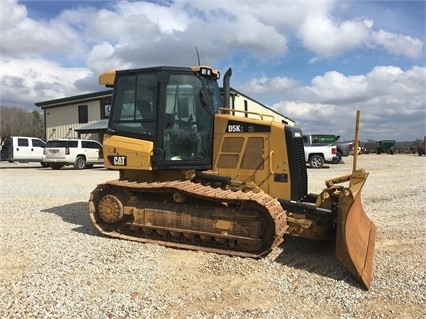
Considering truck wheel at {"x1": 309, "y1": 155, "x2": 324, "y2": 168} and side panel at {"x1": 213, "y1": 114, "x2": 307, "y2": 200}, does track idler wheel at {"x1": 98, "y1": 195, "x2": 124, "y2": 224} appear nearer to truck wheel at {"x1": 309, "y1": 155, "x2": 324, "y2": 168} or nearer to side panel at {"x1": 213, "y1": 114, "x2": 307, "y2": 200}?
A: side panel at {"x1": 213, "y1": 114, "x2": 307, "y2": 200}

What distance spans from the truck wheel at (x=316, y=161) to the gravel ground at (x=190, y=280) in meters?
16.1

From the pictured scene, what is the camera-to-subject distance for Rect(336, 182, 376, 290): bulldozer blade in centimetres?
536

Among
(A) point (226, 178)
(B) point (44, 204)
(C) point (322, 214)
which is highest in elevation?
(A) point (226, 178)

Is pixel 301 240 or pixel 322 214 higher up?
pixel 322 214

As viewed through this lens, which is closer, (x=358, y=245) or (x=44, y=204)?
(x=358, y=245)

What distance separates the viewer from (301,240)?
7371 millimetres

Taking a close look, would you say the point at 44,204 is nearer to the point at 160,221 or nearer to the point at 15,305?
the point at 160,221

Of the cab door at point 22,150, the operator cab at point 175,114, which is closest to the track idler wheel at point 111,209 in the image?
the operator cab at point 175,114

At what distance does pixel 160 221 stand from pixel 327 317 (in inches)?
132

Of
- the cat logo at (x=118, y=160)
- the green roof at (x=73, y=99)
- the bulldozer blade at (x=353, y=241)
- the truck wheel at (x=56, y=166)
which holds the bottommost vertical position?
the truck wheel at (x=56, y=166)

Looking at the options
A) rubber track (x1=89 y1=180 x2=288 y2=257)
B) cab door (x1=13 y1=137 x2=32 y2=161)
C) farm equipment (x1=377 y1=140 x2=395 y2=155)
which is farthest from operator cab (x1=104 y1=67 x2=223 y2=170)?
farm equipment (x1=377 y1=140 x2=395 y2=155)

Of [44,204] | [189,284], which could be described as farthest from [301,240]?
[44,204]

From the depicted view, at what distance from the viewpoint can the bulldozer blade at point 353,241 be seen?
5363mm

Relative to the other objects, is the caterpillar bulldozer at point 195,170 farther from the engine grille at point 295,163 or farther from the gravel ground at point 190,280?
the gravel ground at point 190,280
